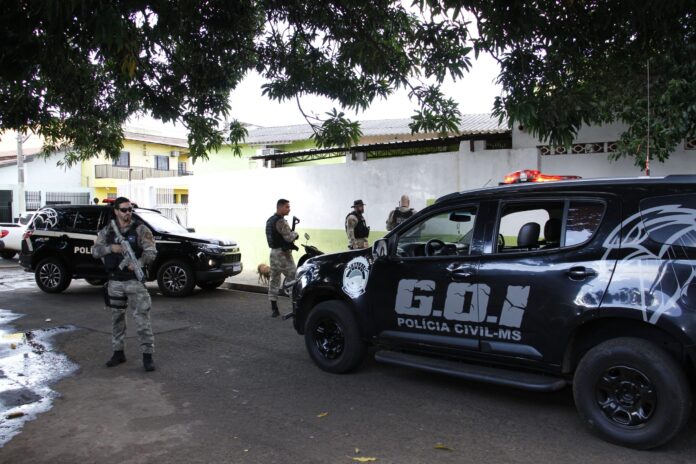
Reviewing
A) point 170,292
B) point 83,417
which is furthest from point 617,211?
point 170,292

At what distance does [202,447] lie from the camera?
157 inches

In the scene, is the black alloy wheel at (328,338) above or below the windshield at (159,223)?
below

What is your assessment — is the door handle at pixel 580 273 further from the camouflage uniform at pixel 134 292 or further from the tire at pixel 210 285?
the tire at pixel 210 285

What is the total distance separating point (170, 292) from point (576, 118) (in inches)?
313

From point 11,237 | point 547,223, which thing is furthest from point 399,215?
point 11,237

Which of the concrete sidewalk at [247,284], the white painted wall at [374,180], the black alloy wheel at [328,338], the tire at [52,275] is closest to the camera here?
the black alloy wheel at [328,338]

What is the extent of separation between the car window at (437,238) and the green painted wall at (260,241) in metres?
7.44

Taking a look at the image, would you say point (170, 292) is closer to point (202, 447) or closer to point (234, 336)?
point (234, 336)

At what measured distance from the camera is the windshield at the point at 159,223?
10992 mm

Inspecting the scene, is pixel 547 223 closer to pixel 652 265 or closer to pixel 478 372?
pixel 652 265

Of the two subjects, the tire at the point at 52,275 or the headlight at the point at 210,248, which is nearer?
the headlight at the point at 210,248

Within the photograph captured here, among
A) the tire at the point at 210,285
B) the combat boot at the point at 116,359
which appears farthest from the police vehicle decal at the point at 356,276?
the tire at the point at 210,285

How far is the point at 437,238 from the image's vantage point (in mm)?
5469

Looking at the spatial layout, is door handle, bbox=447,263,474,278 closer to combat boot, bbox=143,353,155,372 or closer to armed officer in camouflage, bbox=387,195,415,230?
combat boot, bbox=143,353,155,372
